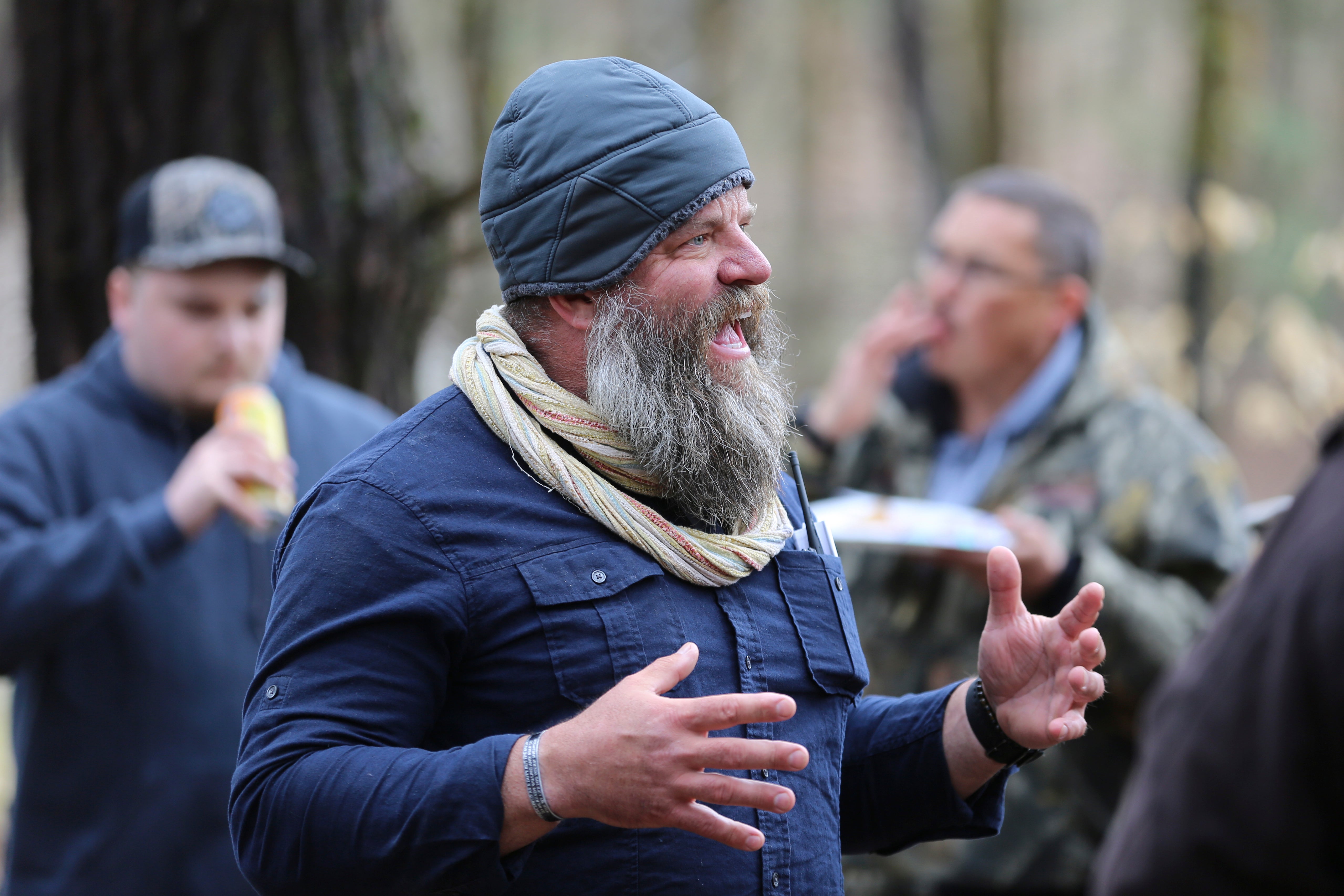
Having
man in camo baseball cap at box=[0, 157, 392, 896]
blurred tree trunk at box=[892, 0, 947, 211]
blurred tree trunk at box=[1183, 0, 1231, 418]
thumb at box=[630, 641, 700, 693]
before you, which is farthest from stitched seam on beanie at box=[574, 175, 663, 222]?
blurred tree trunk at box=[892, 0, 947, 211]

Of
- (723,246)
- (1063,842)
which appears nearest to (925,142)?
(1063,842)

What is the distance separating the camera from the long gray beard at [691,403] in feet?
7.00

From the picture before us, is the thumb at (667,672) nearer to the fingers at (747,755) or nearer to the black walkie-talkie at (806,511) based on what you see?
the fingers at (747,755)

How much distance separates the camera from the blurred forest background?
14.4 ft

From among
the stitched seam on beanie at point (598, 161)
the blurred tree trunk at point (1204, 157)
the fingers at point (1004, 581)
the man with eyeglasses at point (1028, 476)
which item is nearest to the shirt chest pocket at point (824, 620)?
the fingers at point (1004, 581)

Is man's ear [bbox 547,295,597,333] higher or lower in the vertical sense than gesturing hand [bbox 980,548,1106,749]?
higher

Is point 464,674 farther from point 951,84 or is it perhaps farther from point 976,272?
point 951,84

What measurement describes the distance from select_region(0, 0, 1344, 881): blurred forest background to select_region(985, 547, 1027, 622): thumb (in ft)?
8.79

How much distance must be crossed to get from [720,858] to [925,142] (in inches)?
430

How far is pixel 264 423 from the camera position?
365 centimetres

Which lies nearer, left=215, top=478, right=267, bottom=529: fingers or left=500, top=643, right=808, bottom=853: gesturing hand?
left=500, top=643, right=808, bottom=853: gesturing hand

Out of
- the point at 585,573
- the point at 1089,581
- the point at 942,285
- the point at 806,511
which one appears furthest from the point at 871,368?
the point at 585,573

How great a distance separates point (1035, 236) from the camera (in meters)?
4.59

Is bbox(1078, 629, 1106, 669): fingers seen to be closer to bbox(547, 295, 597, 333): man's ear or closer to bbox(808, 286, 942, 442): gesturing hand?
bbox(547, 295, 597, 333): man's ear
